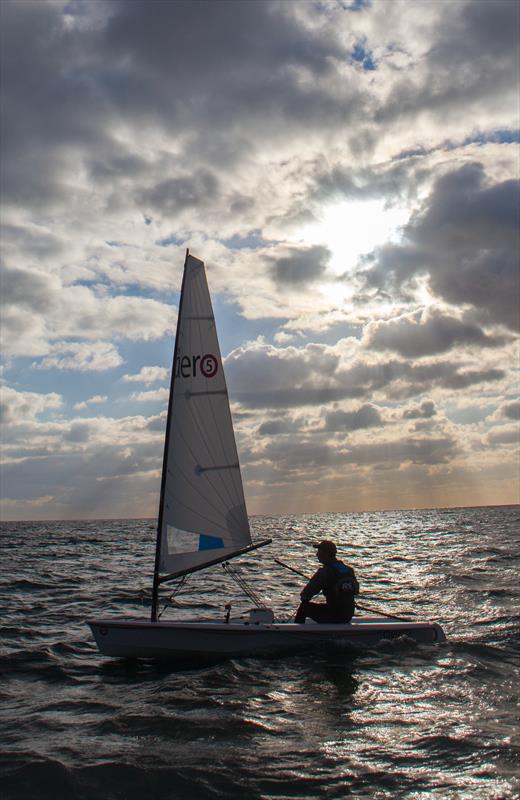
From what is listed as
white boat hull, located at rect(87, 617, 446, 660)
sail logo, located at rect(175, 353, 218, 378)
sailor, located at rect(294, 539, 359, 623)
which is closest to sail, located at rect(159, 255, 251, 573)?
sail logo, located at rect(175, 353, 218, 378)

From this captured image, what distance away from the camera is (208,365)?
42.9 ft

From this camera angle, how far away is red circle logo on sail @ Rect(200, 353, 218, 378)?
1304 cm

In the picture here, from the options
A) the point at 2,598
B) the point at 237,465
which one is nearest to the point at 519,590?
the point at 237,465

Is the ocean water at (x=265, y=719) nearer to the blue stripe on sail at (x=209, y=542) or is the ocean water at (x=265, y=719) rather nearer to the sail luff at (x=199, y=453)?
the blue stripe on sail at (x=209, y=542)

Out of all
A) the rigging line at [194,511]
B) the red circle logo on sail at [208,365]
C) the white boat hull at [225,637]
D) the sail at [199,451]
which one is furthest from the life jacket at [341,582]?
the red circle logo on sail at [208,365]

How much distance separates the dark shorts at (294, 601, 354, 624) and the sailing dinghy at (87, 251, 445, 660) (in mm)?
250

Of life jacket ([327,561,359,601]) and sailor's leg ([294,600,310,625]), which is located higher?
life jacket ([327,561,359,601])

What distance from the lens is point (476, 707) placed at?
28.8ft

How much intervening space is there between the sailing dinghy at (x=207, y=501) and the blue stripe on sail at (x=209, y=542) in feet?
0.07

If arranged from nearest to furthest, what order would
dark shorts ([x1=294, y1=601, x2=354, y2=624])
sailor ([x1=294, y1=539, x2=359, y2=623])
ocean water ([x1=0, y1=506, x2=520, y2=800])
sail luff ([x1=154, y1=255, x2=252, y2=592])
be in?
ocean water ([x1=0, y1=506, x2=520, y2=800]), sailor ([x1=294, y1=539, x2=359, y2=623]), dark shorts ([x1=294, y1=601, x2=354, y2=624]), sail luff ([x1=154, y1=255, x2=252, y2=592])

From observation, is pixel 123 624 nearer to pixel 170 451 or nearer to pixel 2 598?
pixel 170 451

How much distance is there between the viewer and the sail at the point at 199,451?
41.5 ft

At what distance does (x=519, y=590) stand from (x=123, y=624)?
44.3ft

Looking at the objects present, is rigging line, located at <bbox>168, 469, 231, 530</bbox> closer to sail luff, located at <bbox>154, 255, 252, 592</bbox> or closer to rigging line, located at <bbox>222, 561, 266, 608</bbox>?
sail luff, located at <bbox>154, 255, 252, 592</bbox>
